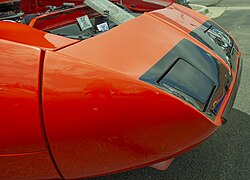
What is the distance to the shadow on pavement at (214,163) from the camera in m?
2.16

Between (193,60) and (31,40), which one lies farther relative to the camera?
(193,60)

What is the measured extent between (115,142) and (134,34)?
0.71m

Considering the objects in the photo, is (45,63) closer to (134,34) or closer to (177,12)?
(134,34)

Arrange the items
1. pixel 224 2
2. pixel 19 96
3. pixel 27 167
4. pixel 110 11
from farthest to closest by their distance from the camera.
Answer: pixel 224 2, pixel 110 11, pixel 27 167, pixel 19 96

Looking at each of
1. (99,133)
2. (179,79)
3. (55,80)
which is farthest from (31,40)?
(179,79)

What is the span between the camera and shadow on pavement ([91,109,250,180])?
2156mm

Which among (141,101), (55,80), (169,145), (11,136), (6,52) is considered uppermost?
(6,52)

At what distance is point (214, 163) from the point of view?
7.42ft

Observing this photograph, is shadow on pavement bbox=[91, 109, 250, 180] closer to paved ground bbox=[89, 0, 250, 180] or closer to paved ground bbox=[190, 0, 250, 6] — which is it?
paved ground bbox=[89, 0, 250, 180]

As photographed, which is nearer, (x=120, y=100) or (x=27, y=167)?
(x=120, y=100)

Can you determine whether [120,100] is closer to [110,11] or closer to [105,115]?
[105,115]

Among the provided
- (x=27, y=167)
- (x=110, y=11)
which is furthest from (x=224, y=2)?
(x=27, y=167)

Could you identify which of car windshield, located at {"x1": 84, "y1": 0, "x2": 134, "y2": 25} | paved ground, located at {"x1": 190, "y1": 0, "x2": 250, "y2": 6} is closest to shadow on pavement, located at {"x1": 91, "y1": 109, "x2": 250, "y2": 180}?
car windshield, located at {"x1": 84, "y1": 0, "x2": 134, "y2": 25}

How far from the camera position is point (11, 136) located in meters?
1.39
